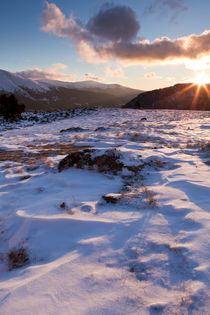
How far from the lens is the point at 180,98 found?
59.2 m

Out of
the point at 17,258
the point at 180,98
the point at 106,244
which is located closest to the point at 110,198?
the point at 106,244

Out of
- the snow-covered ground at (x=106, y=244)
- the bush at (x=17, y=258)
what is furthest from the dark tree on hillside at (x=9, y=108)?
the bush at (x=17, y=258)

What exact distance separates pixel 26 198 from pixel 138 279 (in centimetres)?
230

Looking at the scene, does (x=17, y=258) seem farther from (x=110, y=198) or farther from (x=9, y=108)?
(x=9, y=108)

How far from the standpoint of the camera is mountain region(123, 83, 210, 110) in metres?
54.1

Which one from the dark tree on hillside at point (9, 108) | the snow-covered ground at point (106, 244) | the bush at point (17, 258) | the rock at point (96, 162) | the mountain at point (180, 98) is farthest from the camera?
the mountain at point (180, 98)

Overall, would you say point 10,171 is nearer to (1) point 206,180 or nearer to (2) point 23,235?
(2) point 23,235

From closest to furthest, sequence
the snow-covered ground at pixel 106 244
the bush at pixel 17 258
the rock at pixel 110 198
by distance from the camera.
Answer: the snow-covered ground at pixel 106 244, the bush at pixel 17 258, the rock at pixel 110 198

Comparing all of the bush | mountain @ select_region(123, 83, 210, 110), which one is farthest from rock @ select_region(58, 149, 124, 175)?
mountain @ select_region(123, 83, 210, 110)

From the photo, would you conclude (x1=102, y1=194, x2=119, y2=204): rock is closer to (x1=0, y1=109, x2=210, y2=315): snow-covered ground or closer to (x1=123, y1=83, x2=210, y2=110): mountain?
(x1=0, y1=109, x2=210, y2=315): snow-covered ground

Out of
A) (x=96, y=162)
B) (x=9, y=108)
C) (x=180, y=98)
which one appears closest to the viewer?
(x=96, y=162)

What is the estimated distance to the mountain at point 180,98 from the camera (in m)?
54.1

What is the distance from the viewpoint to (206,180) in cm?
340

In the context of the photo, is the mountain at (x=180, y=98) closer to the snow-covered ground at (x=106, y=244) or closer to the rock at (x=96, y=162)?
the rock at (x=96, y=162)
